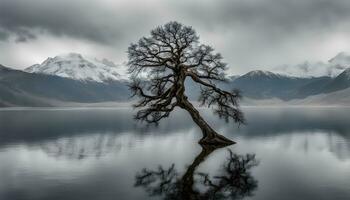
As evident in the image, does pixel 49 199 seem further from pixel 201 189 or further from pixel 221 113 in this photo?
pixel 221 113

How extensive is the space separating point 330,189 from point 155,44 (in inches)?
1159

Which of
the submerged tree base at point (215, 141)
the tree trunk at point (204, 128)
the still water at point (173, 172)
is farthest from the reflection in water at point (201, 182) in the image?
the submerged tree base at point (215, 141)

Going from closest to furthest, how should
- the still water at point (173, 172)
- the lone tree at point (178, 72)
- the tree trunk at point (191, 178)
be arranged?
the tree trunk at point (191, 178)
the still water at point (173, 172)
the lone tree at point (178, 72)

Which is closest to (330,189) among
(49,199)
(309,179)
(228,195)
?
(309,179)

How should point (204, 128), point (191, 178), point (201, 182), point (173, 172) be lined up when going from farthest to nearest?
point (204, 128)
point (173, 172)
point (191, 178)
point (201, 182)

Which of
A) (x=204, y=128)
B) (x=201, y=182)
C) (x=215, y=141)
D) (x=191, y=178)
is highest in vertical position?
(x=204, y=128)

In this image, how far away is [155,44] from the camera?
48375mm

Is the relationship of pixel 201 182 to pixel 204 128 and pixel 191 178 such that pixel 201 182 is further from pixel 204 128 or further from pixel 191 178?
pixel 204 128

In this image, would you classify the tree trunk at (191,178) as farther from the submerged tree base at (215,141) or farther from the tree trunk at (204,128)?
the submerged tree base at (215,141)

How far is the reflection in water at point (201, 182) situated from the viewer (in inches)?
915

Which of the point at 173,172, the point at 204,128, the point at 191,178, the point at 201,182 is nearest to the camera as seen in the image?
the point at 201,182

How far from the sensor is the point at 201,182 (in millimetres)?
26438

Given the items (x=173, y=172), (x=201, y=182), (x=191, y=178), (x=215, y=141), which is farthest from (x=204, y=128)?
(x=201, y=182)

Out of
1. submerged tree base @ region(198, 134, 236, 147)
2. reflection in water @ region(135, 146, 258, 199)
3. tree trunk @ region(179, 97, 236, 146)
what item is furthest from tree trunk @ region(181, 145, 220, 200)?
submerged tree base @ region(198, 134, 236, 147)
